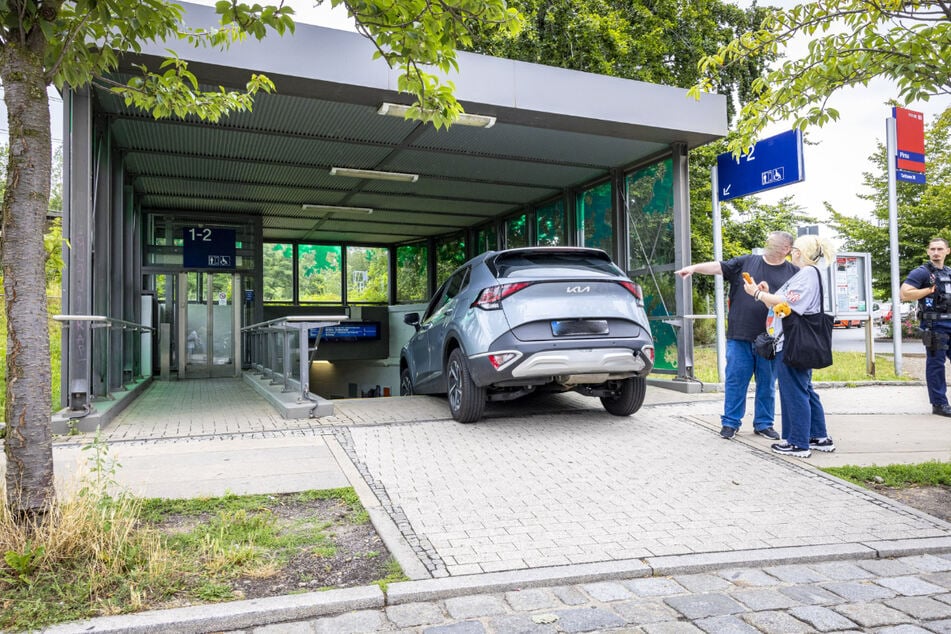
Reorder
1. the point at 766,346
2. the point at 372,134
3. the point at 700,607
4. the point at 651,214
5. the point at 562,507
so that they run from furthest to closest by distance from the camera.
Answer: the point at 651,214, the point at 372,134, the point at 766,346, the point at 562,507, the point at 700,607

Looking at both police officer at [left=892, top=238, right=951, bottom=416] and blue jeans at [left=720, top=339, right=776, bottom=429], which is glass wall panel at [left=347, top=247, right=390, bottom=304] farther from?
blue jeans at [left=720, top=339, right=776, bottom=429]

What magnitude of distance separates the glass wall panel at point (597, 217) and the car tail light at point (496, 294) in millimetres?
5727

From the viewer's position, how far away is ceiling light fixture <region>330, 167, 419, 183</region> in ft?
39.1

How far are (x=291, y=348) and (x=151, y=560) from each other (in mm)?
5687

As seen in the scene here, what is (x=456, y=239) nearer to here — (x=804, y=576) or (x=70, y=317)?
(x=70, y=317)

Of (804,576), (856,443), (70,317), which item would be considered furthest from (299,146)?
(804,576)

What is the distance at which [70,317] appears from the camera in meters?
6.52

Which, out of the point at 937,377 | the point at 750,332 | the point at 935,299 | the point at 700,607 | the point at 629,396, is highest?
the point at 935,299

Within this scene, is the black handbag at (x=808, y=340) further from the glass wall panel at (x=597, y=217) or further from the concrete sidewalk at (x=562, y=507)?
the glass wall panel at (x=597, y=217)

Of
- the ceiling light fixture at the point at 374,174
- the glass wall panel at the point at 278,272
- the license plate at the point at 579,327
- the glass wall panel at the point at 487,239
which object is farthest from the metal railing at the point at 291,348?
the glass wall panel at the point at 278,272

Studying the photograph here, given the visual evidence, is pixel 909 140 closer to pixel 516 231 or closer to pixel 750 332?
pixel 516 231

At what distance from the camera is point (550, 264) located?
6.81 m

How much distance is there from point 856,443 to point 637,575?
151 inches

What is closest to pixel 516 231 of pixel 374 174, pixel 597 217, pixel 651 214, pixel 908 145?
pixel 597 217
